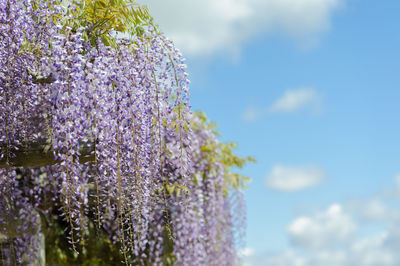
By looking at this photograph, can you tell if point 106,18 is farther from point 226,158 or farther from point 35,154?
point 226,158

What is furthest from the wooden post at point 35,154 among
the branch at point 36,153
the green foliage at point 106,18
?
the green foliage at point 106,18

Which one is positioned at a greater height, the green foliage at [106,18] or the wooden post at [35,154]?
the green foliage at [106,18]

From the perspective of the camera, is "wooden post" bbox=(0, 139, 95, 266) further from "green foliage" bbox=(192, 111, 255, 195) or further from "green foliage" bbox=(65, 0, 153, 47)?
"green foliage" bbox=(192, 111, 255, 195)

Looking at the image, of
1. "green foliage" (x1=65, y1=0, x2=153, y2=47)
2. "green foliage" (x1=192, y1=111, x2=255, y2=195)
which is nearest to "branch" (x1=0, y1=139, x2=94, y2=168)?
"green foliage" (x1=65, y1=0, x2=153, y2=47)

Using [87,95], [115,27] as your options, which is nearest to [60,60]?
[87,95]

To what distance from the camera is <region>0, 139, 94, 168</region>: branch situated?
4230 mm

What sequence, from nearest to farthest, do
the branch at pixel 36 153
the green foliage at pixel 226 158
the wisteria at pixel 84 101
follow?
the wisteria at pixel 84 101 < the branch at pixel 36 153 < the green foliage at pixel 226 158

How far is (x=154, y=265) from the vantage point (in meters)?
7.76

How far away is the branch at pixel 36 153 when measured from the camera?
423 centimetres

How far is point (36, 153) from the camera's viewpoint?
4285mm

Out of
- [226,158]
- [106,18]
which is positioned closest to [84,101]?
[106,18]

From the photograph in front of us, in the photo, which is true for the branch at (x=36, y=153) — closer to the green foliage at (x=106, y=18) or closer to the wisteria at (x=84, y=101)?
the wisteria at (x=84, y=101)

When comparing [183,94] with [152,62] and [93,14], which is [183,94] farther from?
[93,14]

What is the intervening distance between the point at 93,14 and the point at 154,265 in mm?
4626
